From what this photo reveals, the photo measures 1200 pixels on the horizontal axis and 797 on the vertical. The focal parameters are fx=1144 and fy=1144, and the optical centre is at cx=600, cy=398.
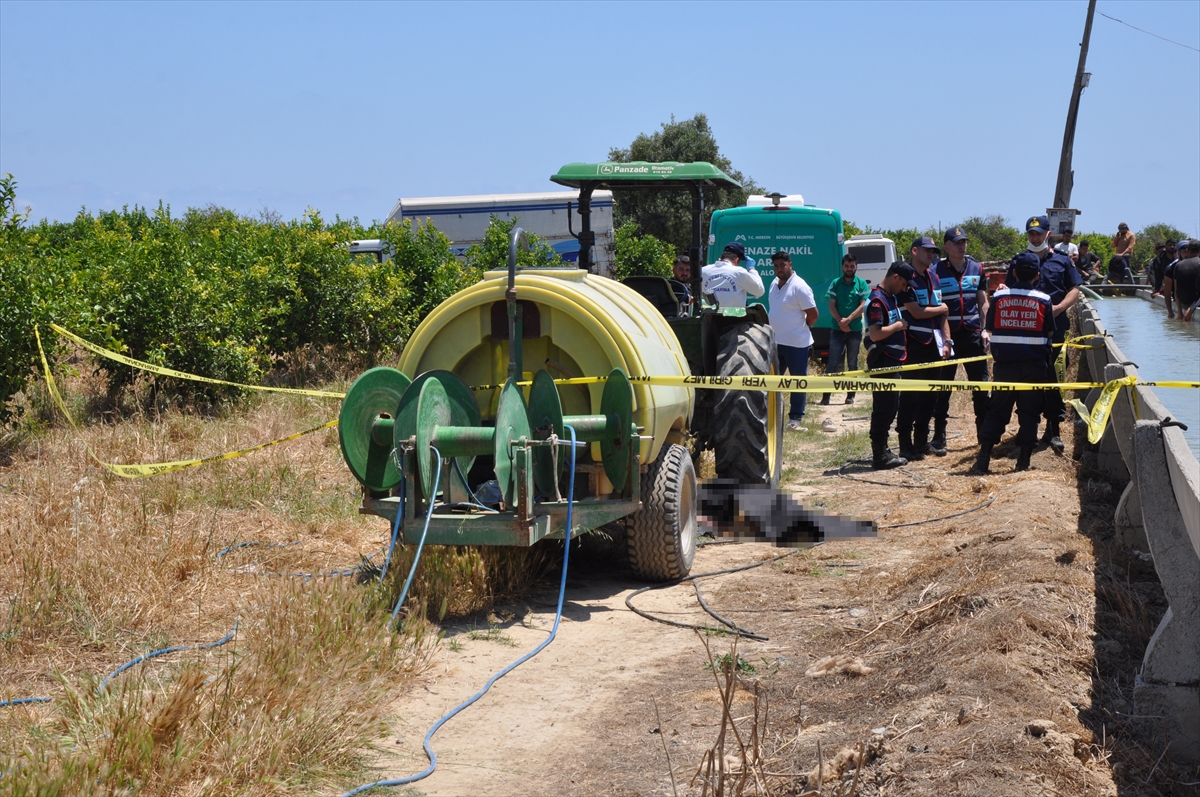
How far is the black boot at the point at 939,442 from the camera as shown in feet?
34.1

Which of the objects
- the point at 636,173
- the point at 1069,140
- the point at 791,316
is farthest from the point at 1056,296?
the point at 1069,140

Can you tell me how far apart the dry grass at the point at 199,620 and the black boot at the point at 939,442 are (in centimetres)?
522

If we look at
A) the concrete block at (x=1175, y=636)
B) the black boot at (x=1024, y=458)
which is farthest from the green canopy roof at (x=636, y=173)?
the concrete block at (x=1175, y=636)

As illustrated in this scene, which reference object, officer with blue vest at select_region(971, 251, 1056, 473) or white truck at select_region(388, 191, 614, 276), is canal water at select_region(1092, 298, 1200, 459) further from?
white truck at select_region(388, 191, 614, 276)

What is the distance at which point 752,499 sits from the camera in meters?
7.60

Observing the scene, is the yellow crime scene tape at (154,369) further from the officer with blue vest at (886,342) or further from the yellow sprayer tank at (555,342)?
the officer with blue vest at (886,342)

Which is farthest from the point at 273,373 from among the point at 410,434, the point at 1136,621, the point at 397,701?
the point at 1136,621

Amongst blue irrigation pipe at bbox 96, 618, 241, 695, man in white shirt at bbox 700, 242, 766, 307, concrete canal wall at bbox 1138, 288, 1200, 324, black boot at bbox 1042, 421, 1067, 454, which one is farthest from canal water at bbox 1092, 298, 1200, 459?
blue irrigation pipe at bbox 96, 618, 241, 695

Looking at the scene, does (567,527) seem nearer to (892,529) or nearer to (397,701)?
(397,701)

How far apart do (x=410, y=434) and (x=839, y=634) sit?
2.24m

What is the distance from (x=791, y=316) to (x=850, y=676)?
7.19 meters

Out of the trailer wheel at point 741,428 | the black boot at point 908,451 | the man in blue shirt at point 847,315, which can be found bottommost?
the black boot at point 908,451

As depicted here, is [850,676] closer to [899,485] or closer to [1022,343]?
[899,485]

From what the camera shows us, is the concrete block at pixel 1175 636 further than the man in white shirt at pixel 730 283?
No
